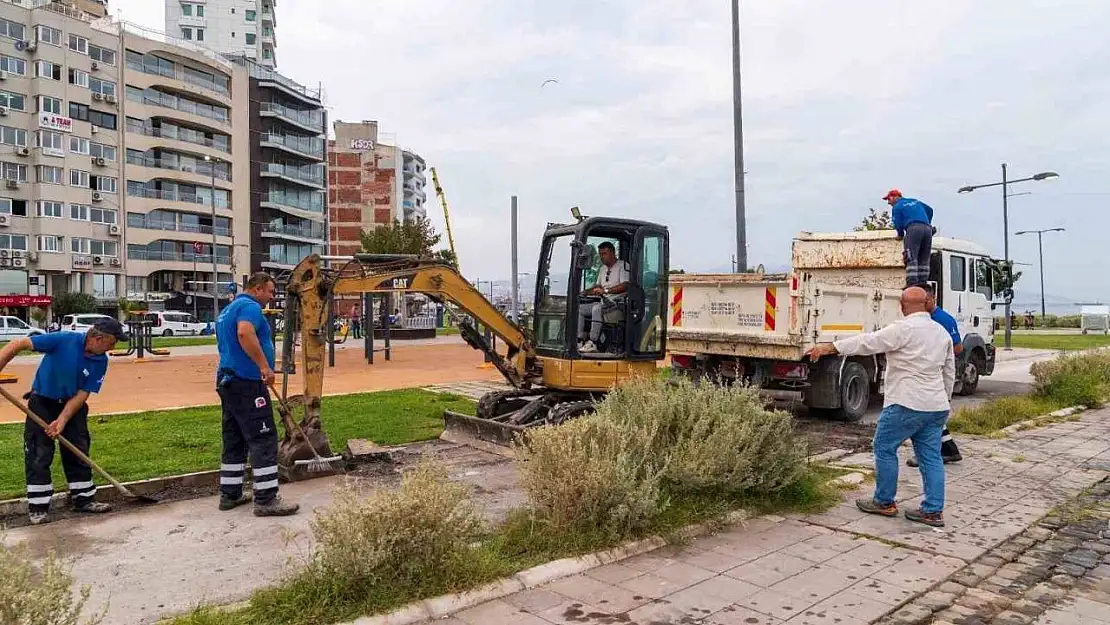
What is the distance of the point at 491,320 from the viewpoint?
929 cm

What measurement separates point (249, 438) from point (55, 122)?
56.9 meters

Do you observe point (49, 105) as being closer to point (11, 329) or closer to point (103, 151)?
point (103, 151)

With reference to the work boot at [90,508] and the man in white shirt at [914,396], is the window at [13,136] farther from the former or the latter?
the man in white shirt at [914,396]

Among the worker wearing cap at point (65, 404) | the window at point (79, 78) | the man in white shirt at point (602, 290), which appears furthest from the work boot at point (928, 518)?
the window at point (79, 78)

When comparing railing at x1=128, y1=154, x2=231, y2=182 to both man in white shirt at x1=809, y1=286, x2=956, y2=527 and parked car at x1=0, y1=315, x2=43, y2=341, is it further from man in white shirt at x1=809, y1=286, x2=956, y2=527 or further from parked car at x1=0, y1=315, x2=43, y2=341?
man in white shirt at x1=809, y1=286, x2=956, y2=527

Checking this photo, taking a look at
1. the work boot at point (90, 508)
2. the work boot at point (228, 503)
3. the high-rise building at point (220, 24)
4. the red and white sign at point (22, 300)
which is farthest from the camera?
the high-rise building at point (220, 24)

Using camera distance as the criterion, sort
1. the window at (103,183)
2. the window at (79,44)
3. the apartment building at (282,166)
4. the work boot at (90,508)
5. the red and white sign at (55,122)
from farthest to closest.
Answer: the apartment building at (282,166) < the window at (103,183) < the window at (79,44) < the red and white sign at (55,122) < the work boot at (90,508)

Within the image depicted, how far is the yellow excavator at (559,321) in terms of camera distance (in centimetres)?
864

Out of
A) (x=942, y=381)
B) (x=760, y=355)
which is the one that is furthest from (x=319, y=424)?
(x=760, y=355)

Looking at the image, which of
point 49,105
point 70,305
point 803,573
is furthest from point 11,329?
point 803,573

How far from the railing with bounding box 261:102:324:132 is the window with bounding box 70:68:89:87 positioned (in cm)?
1553

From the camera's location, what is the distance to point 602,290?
9.11m

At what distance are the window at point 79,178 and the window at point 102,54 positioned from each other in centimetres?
819

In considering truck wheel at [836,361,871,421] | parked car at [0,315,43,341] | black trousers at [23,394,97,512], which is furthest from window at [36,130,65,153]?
truck wheel at [836,361,871,421]
